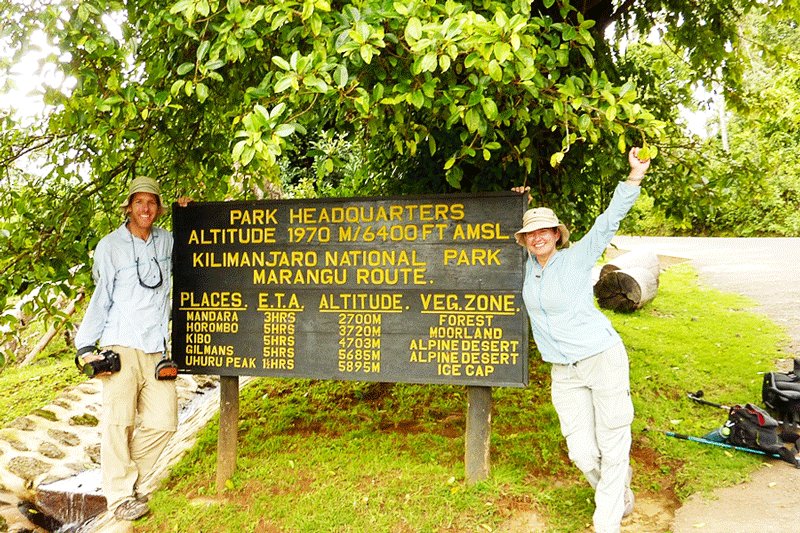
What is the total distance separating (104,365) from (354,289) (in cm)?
192

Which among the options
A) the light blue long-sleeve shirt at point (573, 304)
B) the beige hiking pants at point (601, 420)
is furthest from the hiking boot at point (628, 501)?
the light blue long-sleeve shirt at point (573, 304)

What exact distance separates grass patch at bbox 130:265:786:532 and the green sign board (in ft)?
3.03

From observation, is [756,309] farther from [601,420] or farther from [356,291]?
[356,291]

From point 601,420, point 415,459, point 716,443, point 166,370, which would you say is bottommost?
point 415,459

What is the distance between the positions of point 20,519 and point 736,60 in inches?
361

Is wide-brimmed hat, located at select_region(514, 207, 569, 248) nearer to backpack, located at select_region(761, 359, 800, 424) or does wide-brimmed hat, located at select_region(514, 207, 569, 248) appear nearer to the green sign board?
the green sign board

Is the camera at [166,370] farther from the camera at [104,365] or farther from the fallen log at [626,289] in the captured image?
the fallen log at [626,289]

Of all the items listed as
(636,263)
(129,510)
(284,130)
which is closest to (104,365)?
(129,510)

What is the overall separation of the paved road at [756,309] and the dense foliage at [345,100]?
2701mm

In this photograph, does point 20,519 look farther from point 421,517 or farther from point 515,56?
point 515,56

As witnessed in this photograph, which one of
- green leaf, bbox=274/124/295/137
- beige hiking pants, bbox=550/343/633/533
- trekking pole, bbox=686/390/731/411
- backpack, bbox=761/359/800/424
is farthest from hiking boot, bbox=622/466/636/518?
green leaf, bbox=274/124/295/137

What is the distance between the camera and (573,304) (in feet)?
13.3

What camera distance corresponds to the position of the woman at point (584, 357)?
405 cm

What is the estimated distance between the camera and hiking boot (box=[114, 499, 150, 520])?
4.89 metres
